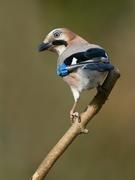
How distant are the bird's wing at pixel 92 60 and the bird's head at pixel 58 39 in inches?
10.3

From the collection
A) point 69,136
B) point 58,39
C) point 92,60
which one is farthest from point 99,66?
point 69,136

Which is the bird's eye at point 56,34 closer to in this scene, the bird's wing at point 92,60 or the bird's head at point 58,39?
the bird's head at point 58,39

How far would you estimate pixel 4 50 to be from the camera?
5633 mm

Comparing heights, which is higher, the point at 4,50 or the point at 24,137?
the point at 4,50

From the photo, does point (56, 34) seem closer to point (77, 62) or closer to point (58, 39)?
point (58, 39)

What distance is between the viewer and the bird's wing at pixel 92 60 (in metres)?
2.82

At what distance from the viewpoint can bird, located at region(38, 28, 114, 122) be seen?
9.30 feet

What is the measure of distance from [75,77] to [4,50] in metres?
2.68

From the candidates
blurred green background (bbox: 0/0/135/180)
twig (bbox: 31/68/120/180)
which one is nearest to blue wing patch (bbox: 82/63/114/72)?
twig (bbox: 31/68/120/180)

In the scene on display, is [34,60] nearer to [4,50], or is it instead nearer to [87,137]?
[4,50]

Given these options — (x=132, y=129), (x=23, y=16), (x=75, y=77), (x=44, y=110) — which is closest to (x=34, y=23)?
(x=23, y=16)

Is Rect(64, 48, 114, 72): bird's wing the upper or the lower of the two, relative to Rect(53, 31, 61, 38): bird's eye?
upper

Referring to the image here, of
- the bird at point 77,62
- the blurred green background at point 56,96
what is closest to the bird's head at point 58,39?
the bird at point 77,62

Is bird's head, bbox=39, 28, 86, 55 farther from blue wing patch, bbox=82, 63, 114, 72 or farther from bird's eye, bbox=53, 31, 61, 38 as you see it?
blue wing patch, bbox=82, 63, 114, 72
